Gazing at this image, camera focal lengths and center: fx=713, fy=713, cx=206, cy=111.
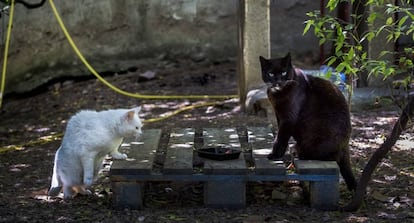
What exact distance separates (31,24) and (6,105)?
4.36ft

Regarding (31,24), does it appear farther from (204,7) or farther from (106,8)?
(204,7)

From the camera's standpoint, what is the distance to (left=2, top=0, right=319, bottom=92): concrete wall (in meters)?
11.4

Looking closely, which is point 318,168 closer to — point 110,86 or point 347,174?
point 347,174

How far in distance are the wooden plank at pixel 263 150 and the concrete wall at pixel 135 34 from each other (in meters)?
5.53

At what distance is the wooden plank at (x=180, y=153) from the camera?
516 centimetres

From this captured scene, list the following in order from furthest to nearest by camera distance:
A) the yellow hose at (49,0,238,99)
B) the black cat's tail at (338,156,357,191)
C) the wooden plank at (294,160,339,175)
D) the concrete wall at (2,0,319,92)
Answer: the concrete wall at (2,0,319,92) < the yellow hose at (49,0,238,99) < the black cat's tail at (338,156,357,191) < the wooden plank at (294,160,339,175)

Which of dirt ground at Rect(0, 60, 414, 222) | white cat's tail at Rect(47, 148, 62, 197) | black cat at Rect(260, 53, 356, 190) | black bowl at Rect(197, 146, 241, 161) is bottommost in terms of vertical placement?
dirt ground at Rect(0, 60, 414, 222)

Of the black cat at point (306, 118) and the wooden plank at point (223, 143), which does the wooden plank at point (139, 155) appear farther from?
the black cat at point (306, 118)

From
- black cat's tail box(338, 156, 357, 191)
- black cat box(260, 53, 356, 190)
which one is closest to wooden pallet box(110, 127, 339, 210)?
black cat box(260, 53, 356, 190)

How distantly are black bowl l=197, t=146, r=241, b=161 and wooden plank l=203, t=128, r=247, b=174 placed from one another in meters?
0.04

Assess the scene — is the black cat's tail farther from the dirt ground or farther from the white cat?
the white cat

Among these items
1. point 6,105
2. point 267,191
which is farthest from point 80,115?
point 6,105

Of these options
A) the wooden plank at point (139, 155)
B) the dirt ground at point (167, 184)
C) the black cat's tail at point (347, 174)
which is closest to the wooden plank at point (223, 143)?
the dirt ground at point (167, 184)

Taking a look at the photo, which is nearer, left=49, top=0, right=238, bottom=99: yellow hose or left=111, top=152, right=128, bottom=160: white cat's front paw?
left=111, top=152, right=128, bottom=160: white cat's front paw
